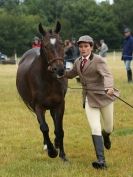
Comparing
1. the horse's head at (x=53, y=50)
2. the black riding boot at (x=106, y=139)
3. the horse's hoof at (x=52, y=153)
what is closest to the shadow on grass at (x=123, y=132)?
the black riding boot at (x=106, y=139)

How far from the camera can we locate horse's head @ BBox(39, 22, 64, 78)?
7.33 meters

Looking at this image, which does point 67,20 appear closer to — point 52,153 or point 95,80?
point 52,153

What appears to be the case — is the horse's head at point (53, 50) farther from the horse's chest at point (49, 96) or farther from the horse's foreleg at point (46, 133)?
the horse's foreleg at point (46, 133)

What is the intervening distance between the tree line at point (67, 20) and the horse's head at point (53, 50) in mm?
62829

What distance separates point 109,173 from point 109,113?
97 centimetres

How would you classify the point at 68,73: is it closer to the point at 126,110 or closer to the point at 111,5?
the point at 126,110

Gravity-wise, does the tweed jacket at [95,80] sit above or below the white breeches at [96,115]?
above

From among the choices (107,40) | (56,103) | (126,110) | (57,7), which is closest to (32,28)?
(107,40)

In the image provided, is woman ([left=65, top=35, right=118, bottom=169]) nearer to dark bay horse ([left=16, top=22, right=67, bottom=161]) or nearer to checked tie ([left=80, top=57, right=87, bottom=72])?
checked tie ([left=80, top=57, right=87, bottom=72])

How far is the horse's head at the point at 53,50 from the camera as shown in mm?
7328

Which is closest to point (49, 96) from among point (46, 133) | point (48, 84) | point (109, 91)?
point (48, 84)

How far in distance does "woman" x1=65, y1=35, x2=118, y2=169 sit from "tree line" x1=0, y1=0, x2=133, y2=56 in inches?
2490

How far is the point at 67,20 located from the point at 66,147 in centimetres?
A: 8086

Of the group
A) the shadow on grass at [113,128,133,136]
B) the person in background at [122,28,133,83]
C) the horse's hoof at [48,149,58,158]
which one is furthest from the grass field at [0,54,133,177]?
the person in background at [122,28,133,83]
